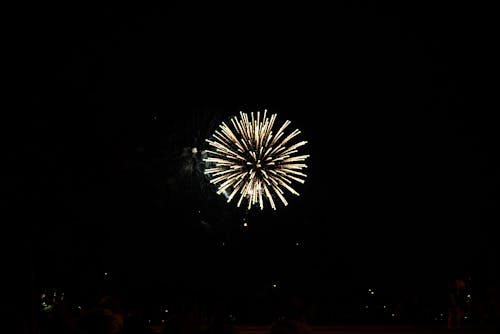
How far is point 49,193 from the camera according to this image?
21781mm

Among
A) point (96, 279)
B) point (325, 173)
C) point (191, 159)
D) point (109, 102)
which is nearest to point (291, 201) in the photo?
point (325, 173)

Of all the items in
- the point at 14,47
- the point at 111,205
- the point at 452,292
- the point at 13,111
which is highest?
the point at 14,47

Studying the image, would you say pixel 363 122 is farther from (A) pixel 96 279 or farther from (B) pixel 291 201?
(A) pixel 96 279

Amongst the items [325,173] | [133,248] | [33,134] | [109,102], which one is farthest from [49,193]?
[325,173]

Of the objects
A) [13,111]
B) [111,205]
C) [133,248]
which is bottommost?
[133,248]

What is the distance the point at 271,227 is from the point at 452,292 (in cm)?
1416

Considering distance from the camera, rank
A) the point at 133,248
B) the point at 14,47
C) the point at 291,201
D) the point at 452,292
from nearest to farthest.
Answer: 1. the point at 452,292
2. the point at 14,47
3. the point at 133,248
4. the point at 291,201

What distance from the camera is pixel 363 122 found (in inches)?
1390

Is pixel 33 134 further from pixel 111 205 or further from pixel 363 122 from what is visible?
pixel 363 122

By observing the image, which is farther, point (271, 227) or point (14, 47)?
point (271, 227)

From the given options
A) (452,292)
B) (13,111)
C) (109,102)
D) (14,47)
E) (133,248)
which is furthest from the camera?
(109,102)

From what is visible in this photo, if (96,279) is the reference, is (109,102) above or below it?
above

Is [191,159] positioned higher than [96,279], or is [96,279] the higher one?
[191,159]

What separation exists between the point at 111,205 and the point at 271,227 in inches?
290
